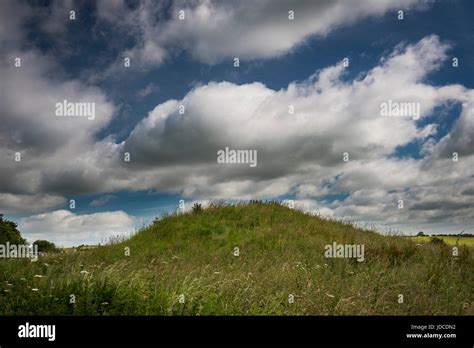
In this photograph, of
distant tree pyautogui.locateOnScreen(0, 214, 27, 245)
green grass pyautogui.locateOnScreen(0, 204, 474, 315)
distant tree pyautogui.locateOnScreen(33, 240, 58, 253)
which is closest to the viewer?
green grass pyautogui.locateOnScreen(0, 204, 474, 315)

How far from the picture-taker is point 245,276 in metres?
11.0

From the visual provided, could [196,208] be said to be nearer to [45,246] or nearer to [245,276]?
[45,246]

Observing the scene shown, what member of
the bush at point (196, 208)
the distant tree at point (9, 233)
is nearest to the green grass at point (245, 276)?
the bush at point (196, 208)

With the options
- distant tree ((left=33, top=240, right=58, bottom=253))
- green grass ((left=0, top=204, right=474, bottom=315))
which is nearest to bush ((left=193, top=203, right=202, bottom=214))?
green grass ((left=0, top=204, right=474, bottom=315))

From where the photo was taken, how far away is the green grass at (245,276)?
24.8 feet

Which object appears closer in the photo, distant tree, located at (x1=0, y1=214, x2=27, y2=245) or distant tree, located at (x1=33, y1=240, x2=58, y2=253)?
distant tree, located at (x1=0, y1=214, x2=27, y2=245)

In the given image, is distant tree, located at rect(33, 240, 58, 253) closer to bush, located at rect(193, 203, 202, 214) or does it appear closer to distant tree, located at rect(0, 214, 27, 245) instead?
distant tree, located at rect(0, 214, 27, 245)

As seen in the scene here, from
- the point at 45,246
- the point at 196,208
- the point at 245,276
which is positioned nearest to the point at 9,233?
the point at 45,246

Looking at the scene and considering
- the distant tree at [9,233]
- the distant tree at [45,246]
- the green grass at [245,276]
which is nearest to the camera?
→ the green grass at [245,276]

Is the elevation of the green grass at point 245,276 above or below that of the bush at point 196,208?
below

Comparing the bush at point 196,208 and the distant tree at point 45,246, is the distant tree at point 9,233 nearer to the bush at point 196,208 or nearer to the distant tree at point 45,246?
the distant tree at point 45,246

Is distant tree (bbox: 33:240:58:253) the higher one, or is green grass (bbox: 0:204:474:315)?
distant tree (bbox: 33:240:58:253)

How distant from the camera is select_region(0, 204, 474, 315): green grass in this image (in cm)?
755
